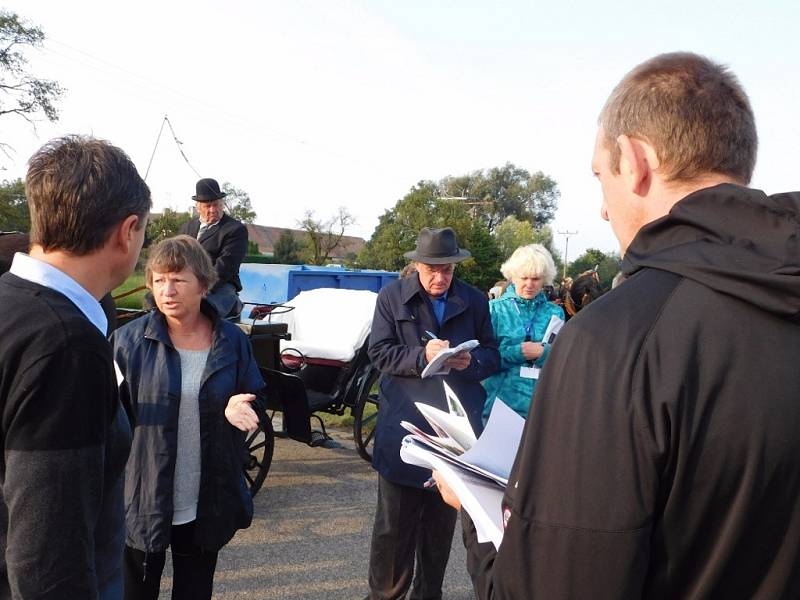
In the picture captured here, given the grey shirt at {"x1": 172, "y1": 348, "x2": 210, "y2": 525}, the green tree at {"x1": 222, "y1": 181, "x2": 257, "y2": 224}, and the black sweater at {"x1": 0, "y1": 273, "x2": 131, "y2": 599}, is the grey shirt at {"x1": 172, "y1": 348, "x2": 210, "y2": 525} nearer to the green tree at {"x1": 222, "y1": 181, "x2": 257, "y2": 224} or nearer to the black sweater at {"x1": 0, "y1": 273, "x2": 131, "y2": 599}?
the black sweater at {"x1": 0, "y1": 273, "x2": 131, "y2": 599}

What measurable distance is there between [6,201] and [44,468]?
27249mm

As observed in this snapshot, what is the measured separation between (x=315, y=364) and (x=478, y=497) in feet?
15.8

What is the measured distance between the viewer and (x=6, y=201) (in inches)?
956

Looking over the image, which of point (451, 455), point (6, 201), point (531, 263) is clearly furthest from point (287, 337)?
point (6, 201)

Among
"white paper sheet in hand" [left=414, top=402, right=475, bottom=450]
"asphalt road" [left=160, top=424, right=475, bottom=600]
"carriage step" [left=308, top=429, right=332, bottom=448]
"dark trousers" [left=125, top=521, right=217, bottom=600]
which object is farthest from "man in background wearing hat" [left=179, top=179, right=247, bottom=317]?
"white paper sheet in hand" [left=414, top=402, right=475, bottom=450]

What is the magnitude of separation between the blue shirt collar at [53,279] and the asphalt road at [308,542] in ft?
8.49

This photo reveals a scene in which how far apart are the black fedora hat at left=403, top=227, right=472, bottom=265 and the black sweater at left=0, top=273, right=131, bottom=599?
233cm

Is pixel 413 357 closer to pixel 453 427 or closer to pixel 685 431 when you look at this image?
pixel 453 427

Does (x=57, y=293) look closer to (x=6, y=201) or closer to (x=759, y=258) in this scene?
(x=759, y=258)

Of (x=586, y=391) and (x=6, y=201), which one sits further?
(x=6, y=201)

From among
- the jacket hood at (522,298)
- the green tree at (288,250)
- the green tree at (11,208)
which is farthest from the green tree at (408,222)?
the jacket hood at (522,298)

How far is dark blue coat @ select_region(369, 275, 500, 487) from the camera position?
3268mm

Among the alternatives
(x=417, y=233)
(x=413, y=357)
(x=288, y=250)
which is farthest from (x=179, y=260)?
(x=288, y=250)

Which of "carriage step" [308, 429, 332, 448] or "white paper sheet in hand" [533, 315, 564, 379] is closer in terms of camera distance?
"white paper sheet in hand" [533, 315, 564, 379]
